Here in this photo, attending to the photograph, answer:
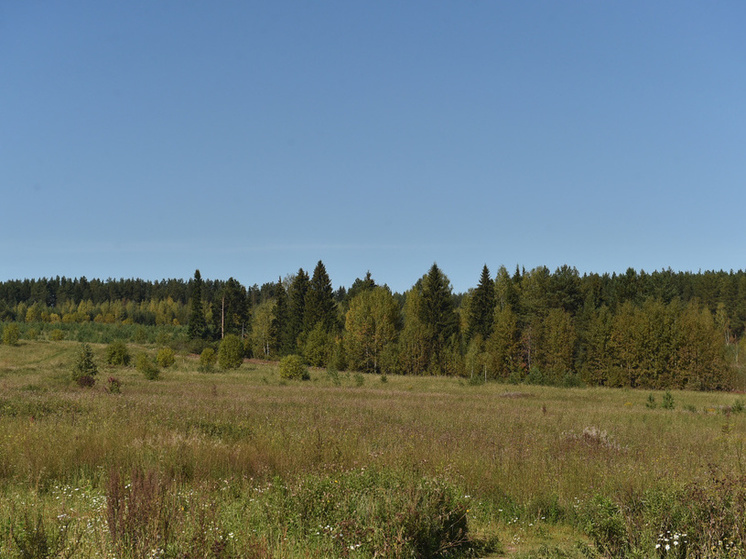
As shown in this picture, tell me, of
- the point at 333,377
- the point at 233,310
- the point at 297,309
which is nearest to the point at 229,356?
the point at 333,377

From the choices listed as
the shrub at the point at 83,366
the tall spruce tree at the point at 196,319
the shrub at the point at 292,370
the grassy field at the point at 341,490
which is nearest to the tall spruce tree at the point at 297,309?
the tall spruce tree at the point at 196,319

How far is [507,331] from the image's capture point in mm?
54156

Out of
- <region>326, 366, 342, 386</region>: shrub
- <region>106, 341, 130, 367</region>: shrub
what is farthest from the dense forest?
<region>106, 341, 130, 367</region>: shrub

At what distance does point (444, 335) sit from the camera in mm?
60312

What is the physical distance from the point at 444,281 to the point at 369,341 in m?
11.6

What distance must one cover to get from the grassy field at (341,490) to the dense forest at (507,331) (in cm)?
3637

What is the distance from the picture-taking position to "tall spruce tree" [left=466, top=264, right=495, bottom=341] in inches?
2414

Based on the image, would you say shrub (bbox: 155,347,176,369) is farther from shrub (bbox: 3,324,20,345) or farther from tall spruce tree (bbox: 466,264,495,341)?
tall spruce tree (bbox: 466,264,495,341)

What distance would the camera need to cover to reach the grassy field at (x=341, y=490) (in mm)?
4312

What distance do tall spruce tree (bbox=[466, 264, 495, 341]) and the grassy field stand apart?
4938cm

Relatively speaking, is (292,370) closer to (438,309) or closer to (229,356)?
(229,356)

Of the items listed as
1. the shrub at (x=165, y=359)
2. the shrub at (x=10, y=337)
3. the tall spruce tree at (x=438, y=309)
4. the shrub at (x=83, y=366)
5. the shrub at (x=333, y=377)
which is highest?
the tall spruce tree at (x=438, y=309)

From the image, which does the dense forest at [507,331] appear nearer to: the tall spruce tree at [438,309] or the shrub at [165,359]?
the tall spruce tree at [438,309]

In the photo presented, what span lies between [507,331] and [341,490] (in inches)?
1999
